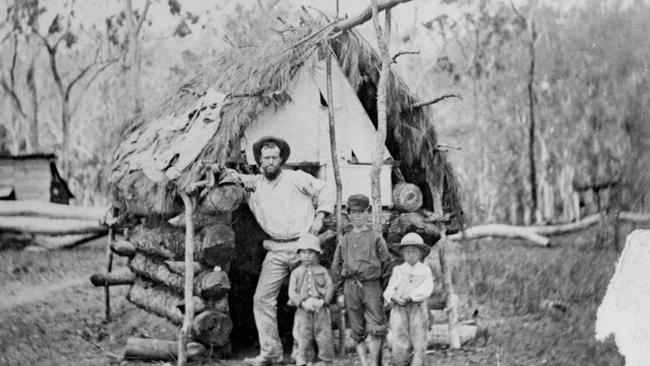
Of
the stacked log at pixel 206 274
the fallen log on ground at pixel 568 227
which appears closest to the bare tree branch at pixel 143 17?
the stacked log at pixel 206 274

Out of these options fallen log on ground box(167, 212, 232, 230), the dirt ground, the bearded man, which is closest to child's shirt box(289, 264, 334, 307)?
the bearded man

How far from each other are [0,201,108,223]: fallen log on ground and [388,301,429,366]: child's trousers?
2774 millimetres

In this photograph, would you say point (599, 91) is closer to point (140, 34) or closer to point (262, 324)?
point (262, 324)

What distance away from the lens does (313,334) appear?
17.0 feet

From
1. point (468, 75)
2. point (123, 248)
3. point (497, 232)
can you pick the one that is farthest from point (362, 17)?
point (123, 248)

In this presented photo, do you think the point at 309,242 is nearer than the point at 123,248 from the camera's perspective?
Yes

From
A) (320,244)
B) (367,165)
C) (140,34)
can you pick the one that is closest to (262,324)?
(320,244)

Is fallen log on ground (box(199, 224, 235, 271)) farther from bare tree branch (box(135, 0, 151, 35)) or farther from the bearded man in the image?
bare tree branch (box(135, 0, 151, 35))

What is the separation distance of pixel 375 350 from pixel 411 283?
0.51m

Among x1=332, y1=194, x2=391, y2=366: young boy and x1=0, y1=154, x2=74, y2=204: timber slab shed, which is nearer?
x1=332, y1=194, x2=391, y2=366: young boy

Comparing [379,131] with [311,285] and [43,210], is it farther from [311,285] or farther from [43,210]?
[43,210]

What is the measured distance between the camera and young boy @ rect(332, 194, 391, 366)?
502cm

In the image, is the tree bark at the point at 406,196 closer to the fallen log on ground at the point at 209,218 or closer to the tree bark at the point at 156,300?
the fallen log on ground at the point at 209,218

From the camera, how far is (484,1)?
6.32m
